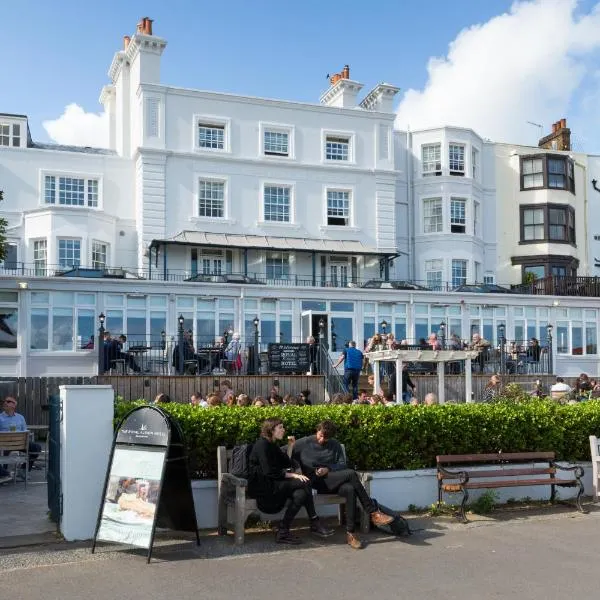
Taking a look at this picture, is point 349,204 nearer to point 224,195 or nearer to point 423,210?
point 423,210

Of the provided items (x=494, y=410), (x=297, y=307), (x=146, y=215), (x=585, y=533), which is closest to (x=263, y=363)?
(x=297, y=307)

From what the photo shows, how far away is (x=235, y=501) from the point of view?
9312 millimetres

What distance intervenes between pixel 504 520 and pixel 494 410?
5.64 ft

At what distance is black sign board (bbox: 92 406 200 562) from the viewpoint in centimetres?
852

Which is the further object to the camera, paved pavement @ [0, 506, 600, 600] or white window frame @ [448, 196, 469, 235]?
white window frame @ [448, 196, 469, 235]

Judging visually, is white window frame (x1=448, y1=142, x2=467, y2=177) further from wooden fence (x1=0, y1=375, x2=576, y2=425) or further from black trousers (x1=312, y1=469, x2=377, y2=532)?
black trousers (x1=312, y1=469, x2=377, y2=532)

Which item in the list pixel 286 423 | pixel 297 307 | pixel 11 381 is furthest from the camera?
pixel 297 307

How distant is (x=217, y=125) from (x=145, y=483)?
2734 cm

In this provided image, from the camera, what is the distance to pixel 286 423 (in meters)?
10.5

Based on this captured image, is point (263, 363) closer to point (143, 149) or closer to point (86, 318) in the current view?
point (86, 318)

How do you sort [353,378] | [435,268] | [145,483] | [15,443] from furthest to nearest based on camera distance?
[435,268] < [353,378] < [15,443] < [145,483]

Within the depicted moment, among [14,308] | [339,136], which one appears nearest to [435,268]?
[339,136]

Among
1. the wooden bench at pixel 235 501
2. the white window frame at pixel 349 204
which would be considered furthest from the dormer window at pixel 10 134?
the wooden bench at pixel 235 501

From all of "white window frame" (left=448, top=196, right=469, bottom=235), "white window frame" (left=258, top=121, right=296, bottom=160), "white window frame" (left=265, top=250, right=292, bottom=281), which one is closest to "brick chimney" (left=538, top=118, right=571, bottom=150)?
"white window frame" (left=448, top=196, right=469, bottom=235)
